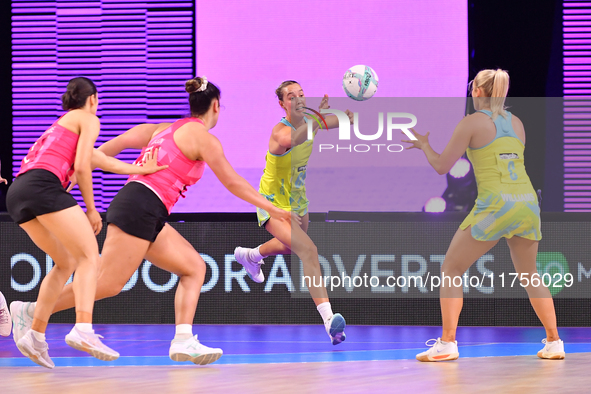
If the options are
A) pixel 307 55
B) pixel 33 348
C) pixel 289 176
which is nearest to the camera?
pixel 33 348

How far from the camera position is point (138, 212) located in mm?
4367

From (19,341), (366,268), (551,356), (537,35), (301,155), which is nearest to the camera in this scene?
(19,341)

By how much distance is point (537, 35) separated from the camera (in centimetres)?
865

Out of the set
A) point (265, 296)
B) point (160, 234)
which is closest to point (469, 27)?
point (265, 296)

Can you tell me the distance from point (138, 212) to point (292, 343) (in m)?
1.95

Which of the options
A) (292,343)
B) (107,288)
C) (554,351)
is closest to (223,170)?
(107,288)

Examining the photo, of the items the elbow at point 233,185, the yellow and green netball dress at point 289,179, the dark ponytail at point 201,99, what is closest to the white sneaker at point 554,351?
the yellow and green netball dress at point 289,179

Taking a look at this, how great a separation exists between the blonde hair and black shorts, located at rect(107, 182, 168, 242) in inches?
80.6

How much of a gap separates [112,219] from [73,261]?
0.35 m

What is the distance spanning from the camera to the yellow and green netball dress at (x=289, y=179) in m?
5.79

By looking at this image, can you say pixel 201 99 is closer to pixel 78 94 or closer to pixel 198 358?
pixel 78 94

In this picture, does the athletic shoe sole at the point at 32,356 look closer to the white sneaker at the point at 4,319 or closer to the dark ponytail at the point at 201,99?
the white sneaker at the point at 4,319

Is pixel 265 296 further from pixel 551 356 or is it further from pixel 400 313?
pixel 551 356

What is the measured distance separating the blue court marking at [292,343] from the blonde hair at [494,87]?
159 cm
